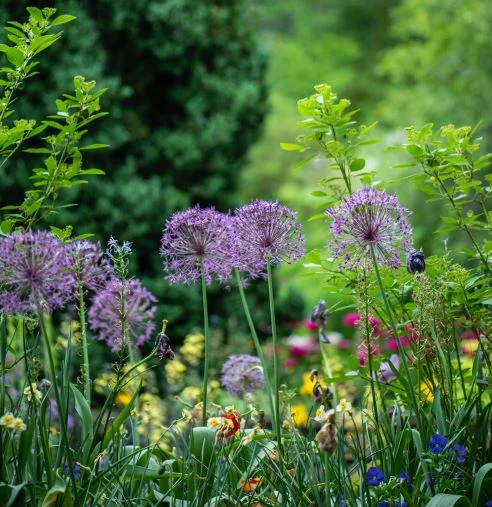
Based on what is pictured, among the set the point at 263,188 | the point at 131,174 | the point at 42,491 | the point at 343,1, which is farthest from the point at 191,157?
the point at 343,1

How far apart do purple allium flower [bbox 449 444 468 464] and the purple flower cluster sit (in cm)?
61

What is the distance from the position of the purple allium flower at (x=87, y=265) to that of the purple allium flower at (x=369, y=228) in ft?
1.96

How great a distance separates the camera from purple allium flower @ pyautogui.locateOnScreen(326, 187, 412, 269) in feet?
6.50

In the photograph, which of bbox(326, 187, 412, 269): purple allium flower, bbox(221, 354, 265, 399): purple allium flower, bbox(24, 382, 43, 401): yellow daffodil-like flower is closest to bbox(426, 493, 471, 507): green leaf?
bbox(326, 187, 412, 269): purple allium flower

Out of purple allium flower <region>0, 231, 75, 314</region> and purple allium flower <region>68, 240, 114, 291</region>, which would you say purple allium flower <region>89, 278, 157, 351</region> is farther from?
purple allium flower <region>0, 231, 75, 314</region>

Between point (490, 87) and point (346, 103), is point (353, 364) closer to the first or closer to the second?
point (346, 103)

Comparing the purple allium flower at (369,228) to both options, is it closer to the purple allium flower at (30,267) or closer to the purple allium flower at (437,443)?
the purple allium flower at (437,443)

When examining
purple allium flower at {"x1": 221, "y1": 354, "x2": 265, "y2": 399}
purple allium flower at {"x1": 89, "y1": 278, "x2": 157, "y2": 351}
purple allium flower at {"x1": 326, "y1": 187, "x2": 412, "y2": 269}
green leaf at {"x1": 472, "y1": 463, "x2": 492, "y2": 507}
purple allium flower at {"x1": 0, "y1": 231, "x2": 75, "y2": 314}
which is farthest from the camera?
purple allium flower at {"x1": 221, "y1": 354, "x2": 265, "y2": 399}

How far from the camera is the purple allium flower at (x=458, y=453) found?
6.22ft

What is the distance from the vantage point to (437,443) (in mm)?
1874

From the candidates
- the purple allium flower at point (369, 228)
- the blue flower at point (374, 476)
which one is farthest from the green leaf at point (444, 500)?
the purple allium flower at point (369, 228)

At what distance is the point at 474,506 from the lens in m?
1.86

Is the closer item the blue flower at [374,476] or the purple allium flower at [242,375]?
the blue flower at [374,476]

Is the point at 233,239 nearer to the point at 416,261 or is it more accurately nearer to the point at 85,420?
the point at 416,261
